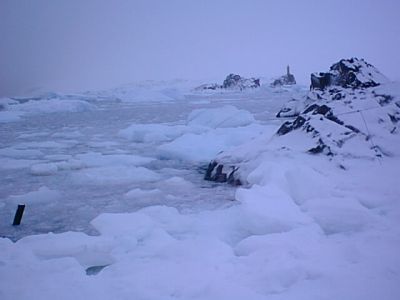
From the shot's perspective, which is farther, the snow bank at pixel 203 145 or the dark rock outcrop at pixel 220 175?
the snow bank at pixel 203 145

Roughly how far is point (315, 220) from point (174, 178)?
10.2 ft

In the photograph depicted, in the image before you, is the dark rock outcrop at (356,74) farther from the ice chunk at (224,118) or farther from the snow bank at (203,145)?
the ice chunk at (224,118)

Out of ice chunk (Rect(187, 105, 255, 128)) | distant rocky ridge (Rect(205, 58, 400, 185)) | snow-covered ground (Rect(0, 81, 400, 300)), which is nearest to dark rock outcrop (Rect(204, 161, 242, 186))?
distant rocky ridge (Rect(205, 58, 400, 185))

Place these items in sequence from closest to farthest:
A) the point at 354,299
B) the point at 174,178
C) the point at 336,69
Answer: the point at 354,299, the point at 174,178, the point at 336,69

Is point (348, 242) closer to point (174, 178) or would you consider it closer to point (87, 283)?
Result: point (87, 283)

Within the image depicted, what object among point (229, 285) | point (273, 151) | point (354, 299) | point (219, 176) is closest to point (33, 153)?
point (219, 176)

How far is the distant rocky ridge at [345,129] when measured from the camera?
524 cm

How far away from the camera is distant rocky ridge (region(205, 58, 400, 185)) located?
5242mm

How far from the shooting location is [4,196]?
5.37m

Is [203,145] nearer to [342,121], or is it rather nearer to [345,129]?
[342,121]

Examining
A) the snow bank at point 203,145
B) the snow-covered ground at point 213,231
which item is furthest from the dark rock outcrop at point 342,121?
the snow bank at point 203,145

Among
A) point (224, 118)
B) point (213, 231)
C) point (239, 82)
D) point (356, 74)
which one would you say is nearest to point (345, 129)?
point (213, 231)

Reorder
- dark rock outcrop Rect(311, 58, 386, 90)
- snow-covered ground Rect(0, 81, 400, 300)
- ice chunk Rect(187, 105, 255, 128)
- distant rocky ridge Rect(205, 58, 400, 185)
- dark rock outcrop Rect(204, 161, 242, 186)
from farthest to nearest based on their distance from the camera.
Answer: ice chunk Rect(187, 105, 255, 128), dark rock outcrop Rect(311, 58, 386, 90), dark rock outcrop Rect(204, 161, 242, 186), distant rocky ridge Rect(205, 58, 400, 185), snow-covered ground Rect(0, 81, 400, 300)

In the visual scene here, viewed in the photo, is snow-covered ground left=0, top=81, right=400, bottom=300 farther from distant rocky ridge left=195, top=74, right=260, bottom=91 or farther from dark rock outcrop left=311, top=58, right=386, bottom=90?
distant rocky ridge left=195, top=74, right=260, bottom=91
